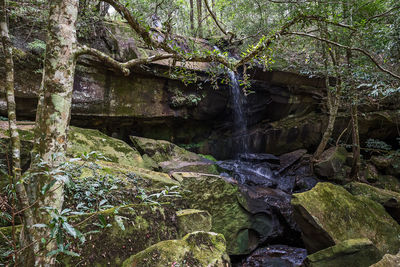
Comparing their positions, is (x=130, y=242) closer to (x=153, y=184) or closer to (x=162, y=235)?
(x=162, y=235)

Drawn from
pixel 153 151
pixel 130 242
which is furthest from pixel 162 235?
pixel 153 151

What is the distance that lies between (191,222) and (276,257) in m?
3.00

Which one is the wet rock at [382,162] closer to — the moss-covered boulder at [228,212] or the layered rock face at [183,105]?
the layered rock face at [183,105]

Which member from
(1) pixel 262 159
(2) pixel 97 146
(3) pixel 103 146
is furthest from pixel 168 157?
(1) pixel 262 159

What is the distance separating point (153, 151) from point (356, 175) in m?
7.33

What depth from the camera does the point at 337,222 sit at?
4.27 m

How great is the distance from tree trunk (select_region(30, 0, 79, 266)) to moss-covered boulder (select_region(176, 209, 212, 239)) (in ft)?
5.80

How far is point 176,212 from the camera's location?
3.33 meters

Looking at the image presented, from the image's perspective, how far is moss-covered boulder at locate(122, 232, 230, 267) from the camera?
1.86 m

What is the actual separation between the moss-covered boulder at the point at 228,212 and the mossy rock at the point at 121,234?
5.39 feet

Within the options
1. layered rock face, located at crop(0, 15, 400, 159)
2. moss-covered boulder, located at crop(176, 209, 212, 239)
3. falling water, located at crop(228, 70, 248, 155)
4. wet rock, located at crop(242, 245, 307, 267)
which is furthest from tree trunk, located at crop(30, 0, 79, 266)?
falling water, located at crop(228, 70, 248, 155)

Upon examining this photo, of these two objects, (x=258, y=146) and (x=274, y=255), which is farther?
(x=258, y=146)

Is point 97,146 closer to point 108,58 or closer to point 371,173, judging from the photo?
point 108,58

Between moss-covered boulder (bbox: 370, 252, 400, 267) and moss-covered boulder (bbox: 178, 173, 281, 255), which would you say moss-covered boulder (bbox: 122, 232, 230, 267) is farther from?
moss-covered boulder (bbox: 178, 173, 281, 255)
